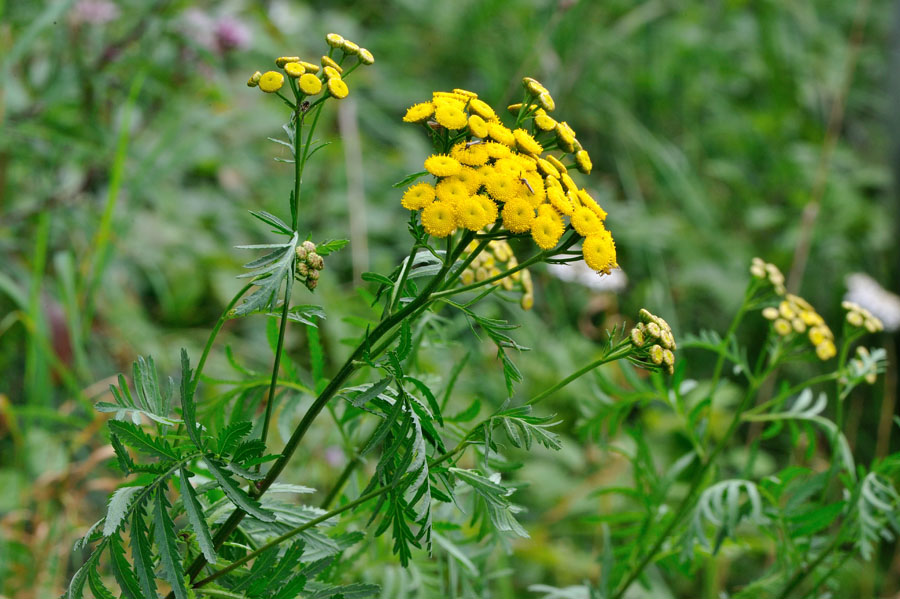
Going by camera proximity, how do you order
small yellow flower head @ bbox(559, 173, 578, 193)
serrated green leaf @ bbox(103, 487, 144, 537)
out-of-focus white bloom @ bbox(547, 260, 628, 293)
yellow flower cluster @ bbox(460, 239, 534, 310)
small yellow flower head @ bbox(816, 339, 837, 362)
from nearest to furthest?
serrated green leaf @ bbox(103, 487, 144, 537) < small yellow flower head @ bbox(559, 173, 578, 193) < yellow flower cluster @ bbox(460, 239, 534, 310) < small yellow flower head @ bbox(816, 339, 837, 362) < out-of-focus white bloom @ bbox(547, 260, 628, 293)

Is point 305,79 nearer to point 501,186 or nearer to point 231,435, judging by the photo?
point 501,186

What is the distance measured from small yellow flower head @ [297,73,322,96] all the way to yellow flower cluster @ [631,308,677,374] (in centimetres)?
36

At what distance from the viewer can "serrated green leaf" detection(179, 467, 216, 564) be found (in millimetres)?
652

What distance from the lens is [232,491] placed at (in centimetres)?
68

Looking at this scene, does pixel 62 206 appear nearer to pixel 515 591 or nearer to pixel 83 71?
pixel 83 71

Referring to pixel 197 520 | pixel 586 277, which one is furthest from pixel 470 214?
pixel 586 277

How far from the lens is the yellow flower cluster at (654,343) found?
0.76 meters

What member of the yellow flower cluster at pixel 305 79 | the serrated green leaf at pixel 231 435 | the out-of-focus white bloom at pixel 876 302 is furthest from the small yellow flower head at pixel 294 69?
the out-of-focus white bloom at pixel 876 302

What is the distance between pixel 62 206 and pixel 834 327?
2854 millimetres

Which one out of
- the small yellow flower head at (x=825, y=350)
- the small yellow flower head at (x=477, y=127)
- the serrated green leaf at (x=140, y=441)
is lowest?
the small yellow flower head at (x=825, y=350)

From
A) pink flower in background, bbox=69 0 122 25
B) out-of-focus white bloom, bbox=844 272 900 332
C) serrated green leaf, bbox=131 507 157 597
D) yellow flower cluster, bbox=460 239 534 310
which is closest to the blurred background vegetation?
pink flower in background, bbox=69 0 122 25

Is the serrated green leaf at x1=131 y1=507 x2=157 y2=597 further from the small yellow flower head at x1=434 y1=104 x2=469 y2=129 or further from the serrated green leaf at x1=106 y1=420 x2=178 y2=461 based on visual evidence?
the small yellow flower head at x1=434 y1=104 x2=469 y2=129

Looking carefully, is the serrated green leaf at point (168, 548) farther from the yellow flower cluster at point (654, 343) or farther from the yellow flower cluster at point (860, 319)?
the yellow flower cluster at point (860, 319)

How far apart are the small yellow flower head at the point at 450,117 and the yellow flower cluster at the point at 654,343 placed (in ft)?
0.80
